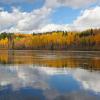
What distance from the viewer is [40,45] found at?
142000 millimetres

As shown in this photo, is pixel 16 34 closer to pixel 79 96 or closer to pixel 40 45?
pixel 40 45

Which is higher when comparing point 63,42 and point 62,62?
point 63,42

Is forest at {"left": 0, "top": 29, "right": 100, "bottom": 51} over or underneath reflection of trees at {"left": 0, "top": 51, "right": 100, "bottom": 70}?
over

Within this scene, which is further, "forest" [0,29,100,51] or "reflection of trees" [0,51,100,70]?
"forest" [0,29,100,51]

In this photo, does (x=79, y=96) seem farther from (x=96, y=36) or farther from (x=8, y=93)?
(x=96, y=36)

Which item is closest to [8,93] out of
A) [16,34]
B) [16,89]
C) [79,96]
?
[16,89]

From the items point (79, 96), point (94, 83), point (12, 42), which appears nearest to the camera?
point (79, 96)

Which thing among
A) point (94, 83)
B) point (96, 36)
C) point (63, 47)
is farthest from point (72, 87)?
point (63, 47)

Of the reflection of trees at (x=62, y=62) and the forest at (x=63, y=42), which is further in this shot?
the forest at (x=63, y=42)

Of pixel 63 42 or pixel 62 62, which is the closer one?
pixel 62 62

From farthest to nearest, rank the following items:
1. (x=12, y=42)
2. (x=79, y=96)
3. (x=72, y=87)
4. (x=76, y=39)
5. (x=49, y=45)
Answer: (x=12, y=42), (x=49, y=45), (x=76, y=39), (x=72, y=87), (x=79, y=96)

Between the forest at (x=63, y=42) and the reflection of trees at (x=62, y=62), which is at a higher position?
the forest at (x=63, y=42)

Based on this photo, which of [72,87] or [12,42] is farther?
[12,42]

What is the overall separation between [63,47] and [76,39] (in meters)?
7.04
